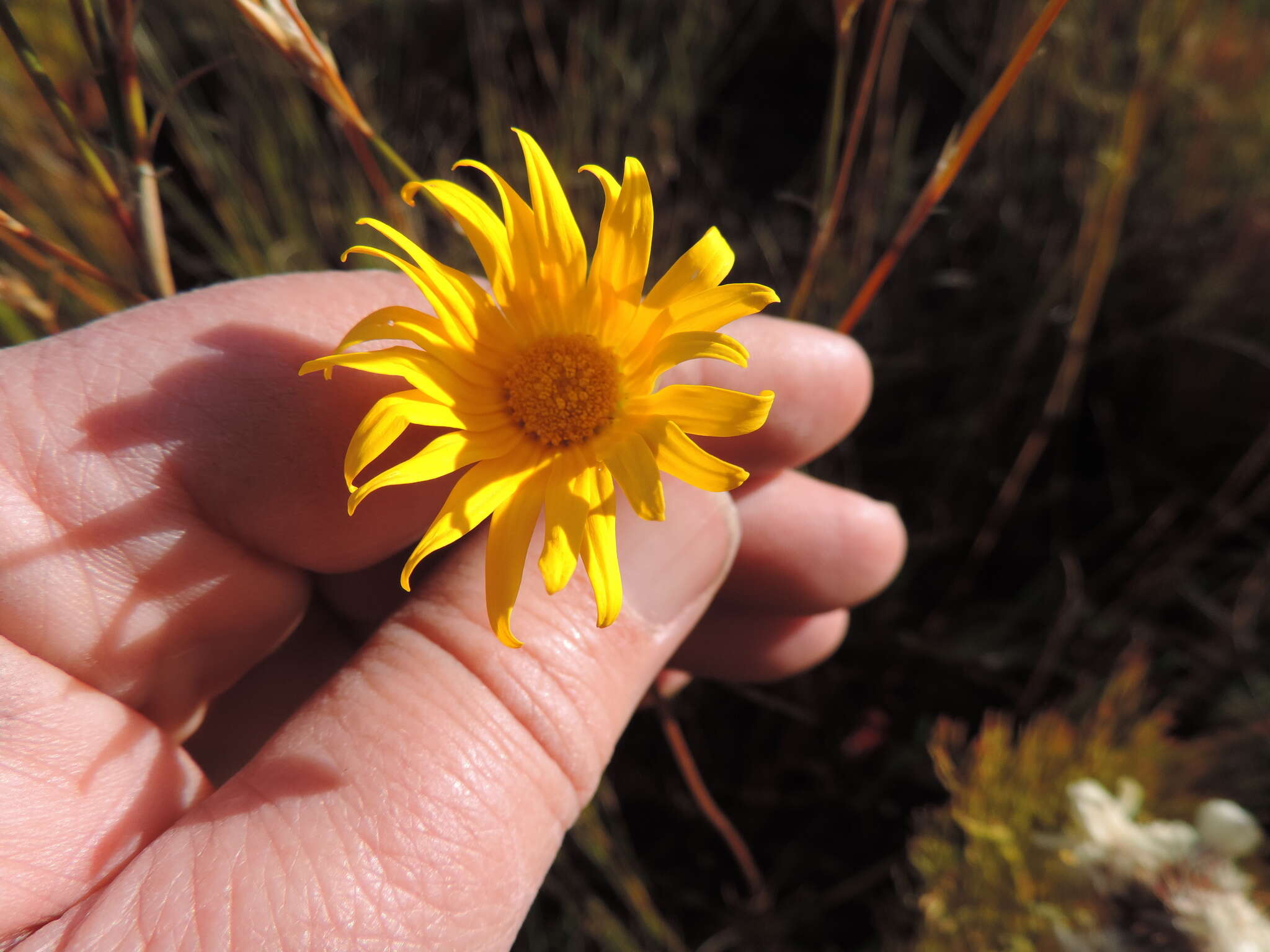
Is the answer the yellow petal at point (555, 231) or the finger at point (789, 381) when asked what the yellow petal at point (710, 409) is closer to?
the yellow petal at point (555, 231)

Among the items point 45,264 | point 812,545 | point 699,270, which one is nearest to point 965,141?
point 699,270

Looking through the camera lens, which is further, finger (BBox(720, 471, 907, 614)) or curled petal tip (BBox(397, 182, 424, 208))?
finger (BBox(720, 471, 907, 614))

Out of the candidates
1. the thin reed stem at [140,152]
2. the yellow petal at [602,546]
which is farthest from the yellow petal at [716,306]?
the thin reed stem at [140,152]

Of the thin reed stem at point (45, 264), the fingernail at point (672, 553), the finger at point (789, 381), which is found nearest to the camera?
the thin reed stem at point (45, 264)

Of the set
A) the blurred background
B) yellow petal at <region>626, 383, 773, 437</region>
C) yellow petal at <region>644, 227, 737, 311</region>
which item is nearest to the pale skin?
yellow petal at <region>626, 383, 773, 437</region>

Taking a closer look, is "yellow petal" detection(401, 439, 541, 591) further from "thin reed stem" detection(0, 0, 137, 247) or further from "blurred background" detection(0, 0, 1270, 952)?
"blurred background" detection(0, 0, 1270, 952)

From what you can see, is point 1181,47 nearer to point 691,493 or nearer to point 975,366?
point 975,366

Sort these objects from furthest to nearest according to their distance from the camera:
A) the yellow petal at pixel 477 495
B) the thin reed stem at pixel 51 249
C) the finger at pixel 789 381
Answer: the finger at pixel 789 381 → the thin reed stem at pixel 51 249 → the yellow petal at pixel 477 495
